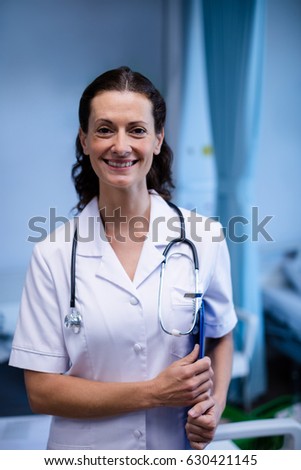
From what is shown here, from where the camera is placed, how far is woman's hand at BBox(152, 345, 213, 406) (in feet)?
2.81

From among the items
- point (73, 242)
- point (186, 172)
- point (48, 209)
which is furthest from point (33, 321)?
point (186, 172)

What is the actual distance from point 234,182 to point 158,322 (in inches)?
62.5

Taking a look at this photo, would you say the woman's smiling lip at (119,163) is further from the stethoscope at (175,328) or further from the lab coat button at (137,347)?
the lab coat button at (137,347)

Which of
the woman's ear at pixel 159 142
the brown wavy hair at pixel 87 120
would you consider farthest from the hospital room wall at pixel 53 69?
the woman's ear at pixel 159 142

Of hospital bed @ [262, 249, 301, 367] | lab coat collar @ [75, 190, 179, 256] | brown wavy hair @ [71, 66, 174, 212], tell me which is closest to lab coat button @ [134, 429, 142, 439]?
lab coat collar @ [75, 190, 179, 256]

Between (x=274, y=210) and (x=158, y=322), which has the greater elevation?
(x=274, y=210)

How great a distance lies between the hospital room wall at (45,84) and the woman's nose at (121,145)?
5.61ft

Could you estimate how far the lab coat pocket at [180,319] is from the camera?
2.96 ft

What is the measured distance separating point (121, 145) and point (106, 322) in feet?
1.01

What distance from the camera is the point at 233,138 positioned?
2318 millimetres

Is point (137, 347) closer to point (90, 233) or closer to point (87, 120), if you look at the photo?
point (90, 233)

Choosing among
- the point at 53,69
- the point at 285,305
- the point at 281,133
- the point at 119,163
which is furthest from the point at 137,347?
the point at 281,133

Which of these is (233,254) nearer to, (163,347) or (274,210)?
(274,210)

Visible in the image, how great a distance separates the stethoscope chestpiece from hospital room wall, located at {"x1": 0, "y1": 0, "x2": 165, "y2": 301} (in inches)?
65.7
